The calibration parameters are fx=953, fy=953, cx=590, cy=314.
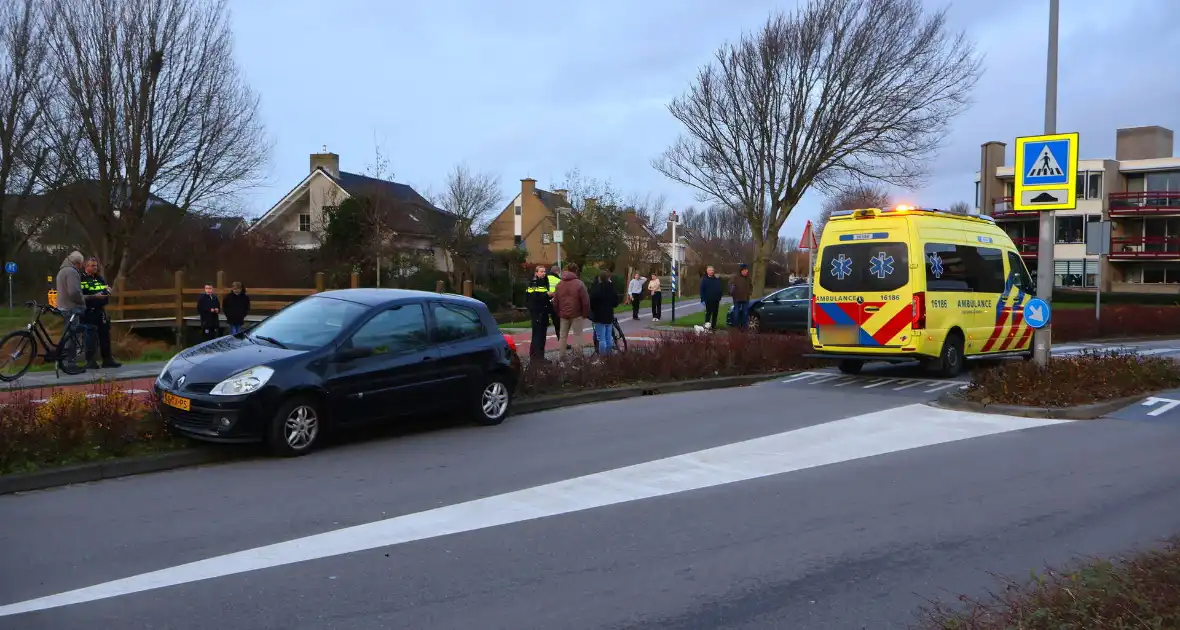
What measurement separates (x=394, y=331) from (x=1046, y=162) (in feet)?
27.4

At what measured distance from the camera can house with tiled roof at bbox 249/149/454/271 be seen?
3669 cm

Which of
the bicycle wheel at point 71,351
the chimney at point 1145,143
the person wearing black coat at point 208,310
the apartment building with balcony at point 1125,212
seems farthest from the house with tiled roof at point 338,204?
the chimney at point 1145,143

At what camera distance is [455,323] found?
9914 millimetres

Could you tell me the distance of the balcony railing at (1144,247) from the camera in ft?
195

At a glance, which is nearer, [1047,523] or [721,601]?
[721,601]

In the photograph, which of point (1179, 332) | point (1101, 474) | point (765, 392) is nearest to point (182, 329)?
point (765, 392)

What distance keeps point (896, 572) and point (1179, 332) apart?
27352 mm

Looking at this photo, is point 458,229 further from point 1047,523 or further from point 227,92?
point 1047,523

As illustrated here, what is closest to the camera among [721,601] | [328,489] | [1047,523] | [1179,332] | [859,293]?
[721,601]

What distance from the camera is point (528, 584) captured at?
504cm

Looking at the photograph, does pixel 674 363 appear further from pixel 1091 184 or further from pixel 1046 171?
pixel 1091 184

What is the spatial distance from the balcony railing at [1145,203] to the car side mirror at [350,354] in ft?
204

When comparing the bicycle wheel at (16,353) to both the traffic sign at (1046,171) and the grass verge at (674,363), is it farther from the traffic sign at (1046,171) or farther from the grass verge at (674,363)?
the traffic sign at (1046,171)

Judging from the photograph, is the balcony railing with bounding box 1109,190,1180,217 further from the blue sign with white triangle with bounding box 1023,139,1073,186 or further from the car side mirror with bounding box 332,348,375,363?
the car side mirror with bounding box 332,348,375,363
